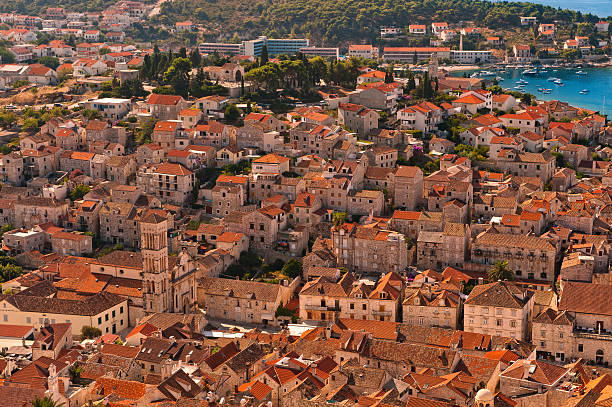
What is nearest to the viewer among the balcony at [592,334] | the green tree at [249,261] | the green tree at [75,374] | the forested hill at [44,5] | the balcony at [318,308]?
the green tree at [75,374]

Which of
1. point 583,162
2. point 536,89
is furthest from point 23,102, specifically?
point 536,89

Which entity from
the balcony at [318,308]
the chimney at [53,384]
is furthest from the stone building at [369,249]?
the chimney at [53,384]

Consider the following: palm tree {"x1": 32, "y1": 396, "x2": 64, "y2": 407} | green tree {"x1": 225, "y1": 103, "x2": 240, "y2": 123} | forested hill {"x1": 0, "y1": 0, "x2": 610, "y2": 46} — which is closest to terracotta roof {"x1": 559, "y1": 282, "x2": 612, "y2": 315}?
palm tree {"x1": 32, "y1": 396, "x2": 64, "y2": 407}

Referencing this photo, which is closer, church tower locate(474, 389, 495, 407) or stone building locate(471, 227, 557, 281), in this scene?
church tower locate(474, 389, 495, 407)

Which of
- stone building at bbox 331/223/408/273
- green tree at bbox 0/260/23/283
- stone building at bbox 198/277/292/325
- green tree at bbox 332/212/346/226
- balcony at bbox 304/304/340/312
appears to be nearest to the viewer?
balcony at bbox 304/304/340/312

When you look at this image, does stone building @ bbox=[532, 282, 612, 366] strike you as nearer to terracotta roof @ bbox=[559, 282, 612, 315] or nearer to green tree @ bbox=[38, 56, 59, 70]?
terracotta roof @ bbox=[559, 282, 612, 315]

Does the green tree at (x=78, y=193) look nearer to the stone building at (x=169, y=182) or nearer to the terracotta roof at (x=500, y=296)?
the stone building at (x=169, y=182)
